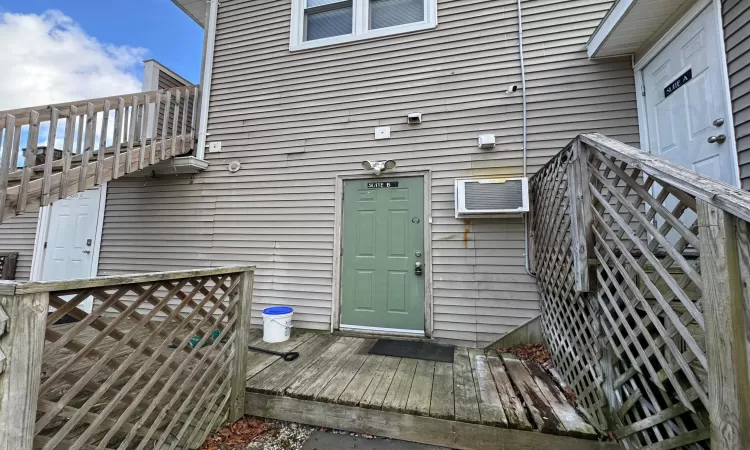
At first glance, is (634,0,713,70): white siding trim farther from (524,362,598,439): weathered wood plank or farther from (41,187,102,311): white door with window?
(41,187,102,311): white door with window

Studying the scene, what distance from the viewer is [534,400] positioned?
1971 millimetres

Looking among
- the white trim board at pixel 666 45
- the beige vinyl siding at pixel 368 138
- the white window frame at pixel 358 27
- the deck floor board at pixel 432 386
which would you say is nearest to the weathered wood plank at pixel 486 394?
the deck floor board at pixel 432 386

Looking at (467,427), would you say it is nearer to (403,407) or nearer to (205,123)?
(403,407)

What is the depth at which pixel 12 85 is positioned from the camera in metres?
8.95

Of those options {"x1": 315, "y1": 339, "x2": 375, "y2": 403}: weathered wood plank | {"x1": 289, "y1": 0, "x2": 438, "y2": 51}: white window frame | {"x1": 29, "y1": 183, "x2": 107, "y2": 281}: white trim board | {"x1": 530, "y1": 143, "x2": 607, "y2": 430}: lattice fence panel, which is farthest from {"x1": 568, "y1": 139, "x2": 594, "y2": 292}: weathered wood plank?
{"x1": 29, "y1": 183, "x2": 107, "y2": 281}: white trim board

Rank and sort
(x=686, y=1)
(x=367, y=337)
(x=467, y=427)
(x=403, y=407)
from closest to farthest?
(x=467, y=427) → (x=403, y=407) → (x=686, y=1) → (x=367, y=337)

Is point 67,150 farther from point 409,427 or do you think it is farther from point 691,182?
point 691,182

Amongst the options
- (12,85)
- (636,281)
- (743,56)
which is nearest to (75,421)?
(636,281)

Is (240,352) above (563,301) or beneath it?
beneath

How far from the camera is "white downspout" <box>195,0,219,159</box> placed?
409cm

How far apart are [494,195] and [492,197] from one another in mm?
28

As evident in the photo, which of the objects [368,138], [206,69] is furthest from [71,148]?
[368,138]

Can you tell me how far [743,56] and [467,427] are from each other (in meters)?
2.94

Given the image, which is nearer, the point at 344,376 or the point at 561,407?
the point at 561,407
